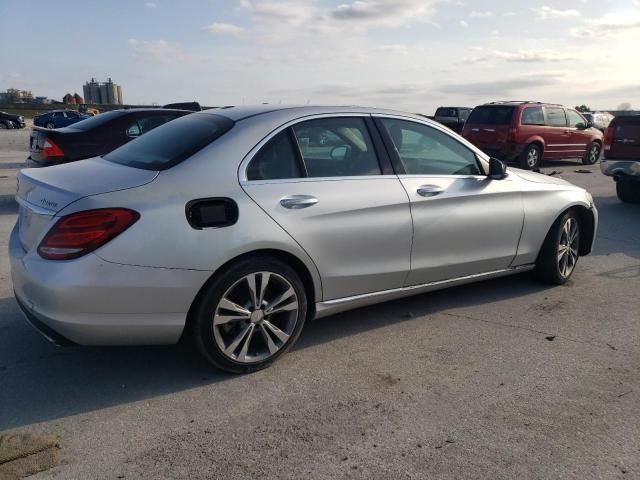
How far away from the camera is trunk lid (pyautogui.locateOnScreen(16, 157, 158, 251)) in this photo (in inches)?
125

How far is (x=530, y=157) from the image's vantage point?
15.6 metres

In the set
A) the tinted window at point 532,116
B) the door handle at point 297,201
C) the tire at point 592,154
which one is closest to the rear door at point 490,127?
the tinted window at point 532,116

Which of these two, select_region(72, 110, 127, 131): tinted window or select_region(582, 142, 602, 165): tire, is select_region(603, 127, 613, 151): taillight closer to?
select_region(72, 110, 127, 131): tinted window

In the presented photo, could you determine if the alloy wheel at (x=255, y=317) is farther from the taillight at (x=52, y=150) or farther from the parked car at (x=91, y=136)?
the taillight at (x=52, y=150)

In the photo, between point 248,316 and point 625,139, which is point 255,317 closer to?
point 248,316

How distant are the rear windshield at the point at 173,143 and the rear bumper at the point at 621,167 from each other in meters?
7.82

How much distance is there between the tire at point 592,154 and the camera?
1788cm

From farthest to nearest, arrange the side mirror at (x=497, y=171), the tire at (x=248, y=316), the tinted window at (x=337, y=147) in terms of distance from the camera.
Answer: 1. the side mirror at (x=497, y=171)
2. the tinted window at (x=337, y=147)
3. the tire at (x=248, y=316)

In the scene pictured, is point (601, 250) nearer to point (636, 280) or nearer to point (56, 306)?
point (636, 280)

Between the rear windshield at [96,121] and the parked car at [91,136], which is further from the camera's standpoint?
the rear windshield at [96,121]

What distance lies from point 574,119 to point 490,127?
3581mm

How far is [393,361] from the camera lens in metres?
3.81

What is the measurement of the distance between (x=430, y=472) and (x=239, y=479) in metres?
0.86

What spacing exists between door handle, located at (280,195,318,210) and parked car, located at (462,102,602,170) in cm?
1229
